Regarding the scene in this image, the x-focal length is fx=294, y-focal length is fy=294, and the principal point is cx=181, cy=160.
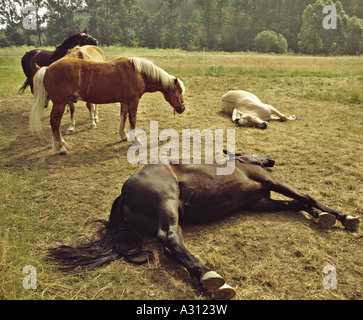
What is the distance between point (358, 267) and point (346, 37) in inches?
1772

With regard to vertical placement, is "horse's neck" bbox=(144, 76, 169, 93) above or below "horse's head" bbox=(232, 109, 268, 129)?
above

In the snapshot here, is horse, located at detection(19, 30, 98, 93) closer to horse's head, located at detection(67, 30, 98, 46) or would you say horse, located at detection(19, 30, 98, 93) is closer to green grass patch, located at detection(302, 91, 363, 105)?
horse's head, located at detection(67, 30, 98, 46)

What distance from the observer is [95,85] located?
5.01 meters

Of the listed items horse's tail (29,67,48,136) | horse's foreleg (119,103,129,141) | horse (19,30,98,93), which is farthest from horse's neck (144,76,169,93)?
horse (19,30,98,93)

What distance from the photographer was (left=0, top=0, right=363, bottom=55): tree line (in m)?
40.1

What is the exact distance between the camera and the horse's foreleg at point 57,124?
15.8 feet

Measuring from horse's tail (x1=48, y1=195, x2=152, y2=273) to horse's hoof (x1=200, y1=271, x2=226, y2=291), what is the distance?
1.90 feet

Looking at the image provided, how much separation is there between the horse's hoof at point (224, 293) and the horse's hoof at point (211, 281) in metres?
0.03

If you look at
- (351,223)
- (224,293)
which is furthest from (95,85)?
(351,223)

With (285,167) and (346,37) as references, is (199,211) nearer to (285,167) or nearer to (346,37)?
(285,167)

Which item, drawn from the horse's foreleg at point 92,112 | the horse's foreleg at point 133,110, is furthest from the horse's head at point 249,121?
the horse's foreleg at point 92,112

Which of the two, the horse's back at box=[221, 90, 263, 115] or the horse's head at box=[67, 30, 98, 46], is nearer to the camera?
the horse's head at box=[67, 30, 98, 46]

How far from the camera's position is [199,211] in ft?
9.18

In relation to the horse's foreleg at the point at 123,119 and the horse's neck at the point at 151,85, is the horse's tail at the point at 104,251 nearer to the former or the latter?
the horse's foreleg at the point at 123,119
